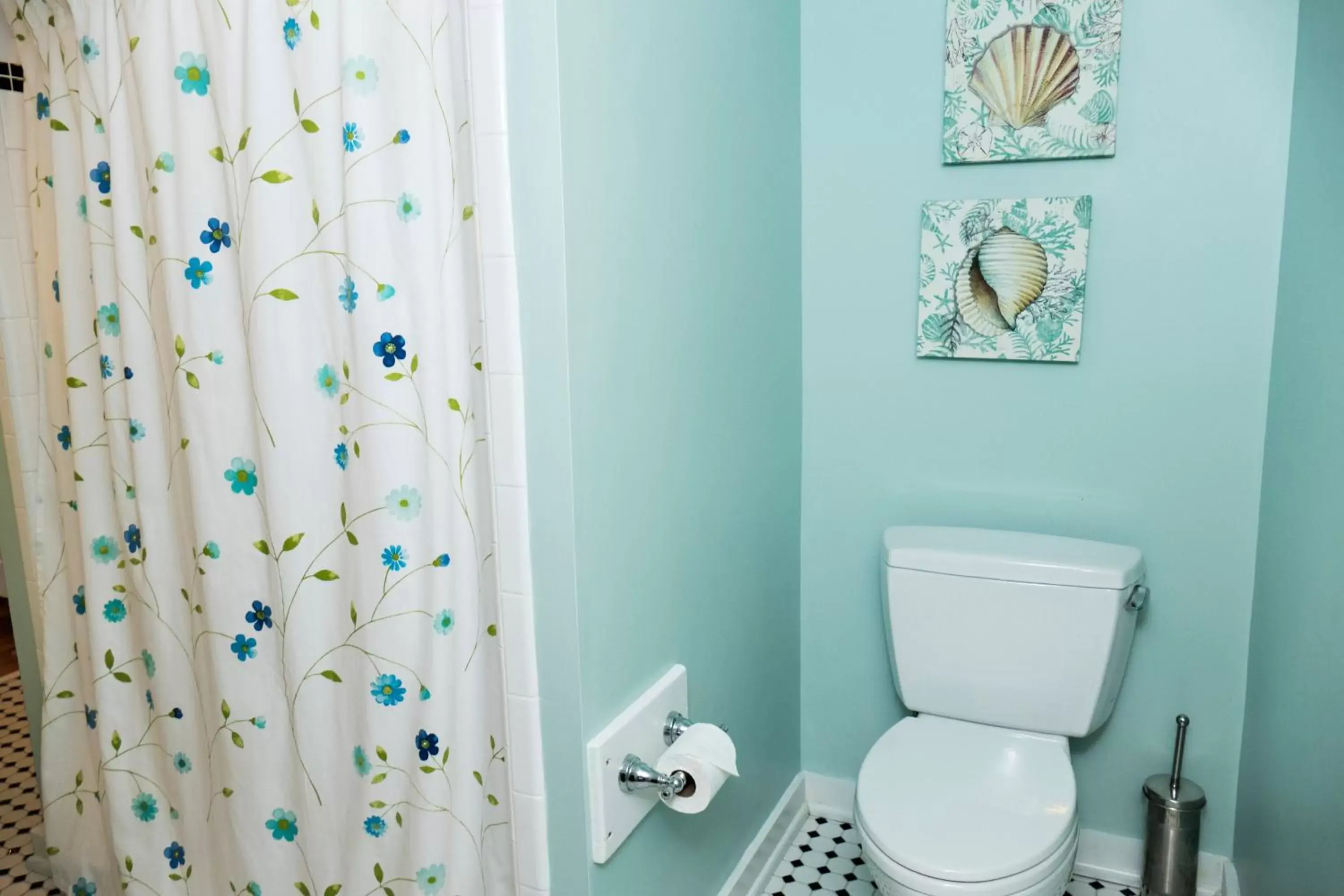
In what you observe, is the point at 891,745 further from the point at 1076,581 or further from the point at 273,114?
the point at 273,114

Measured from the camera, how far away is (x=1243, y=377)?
1768 mm

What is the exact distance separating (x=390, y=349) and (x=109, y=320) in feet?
1.90

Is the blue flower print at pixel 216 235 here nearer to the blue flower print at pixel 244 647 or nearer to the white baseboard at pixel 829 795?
the blue flower print at pixel 244 647

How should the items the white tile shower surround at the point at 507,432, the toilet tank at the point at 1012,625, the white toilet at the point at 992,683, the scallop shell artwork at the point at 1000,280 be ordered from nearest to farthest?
the white tile shower surround at the point at 507,432, the white toilet at the point at 992,683, the toilet tank at the point at 1012,625, the scallop shell artwork at the point at 1000,280

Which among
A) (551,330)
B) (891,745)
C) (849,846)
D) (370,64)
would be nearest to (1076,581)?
(891,745)

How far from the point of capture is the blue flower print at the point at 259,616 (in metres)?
1.46

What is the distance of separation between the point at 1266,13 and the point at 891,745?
58.7 inches

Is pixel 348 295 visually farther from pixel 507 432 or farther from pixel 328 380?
pixel 507 432

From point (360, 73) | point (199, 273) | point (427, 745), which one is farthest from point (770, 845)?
point (360, 73)

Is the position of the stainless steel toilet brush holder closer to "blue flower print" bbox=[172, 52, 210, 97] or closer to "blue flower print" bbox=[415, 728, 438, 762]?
"blue flower print" bbox=[415, 728, 438, 762]

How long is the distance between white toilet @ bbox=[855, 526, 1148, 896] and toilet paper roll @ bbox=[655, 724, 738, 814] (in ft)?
1.05

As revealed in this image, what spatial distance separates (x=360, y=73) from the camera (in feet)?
4.03

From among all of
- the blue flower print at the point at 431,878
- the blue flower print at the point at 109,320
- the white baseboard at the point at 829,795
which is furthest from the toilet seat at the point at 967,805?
the blue flower print at the point at 109,320

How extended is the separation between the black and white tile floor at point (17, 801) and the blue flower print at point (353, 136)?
5.69 feet
